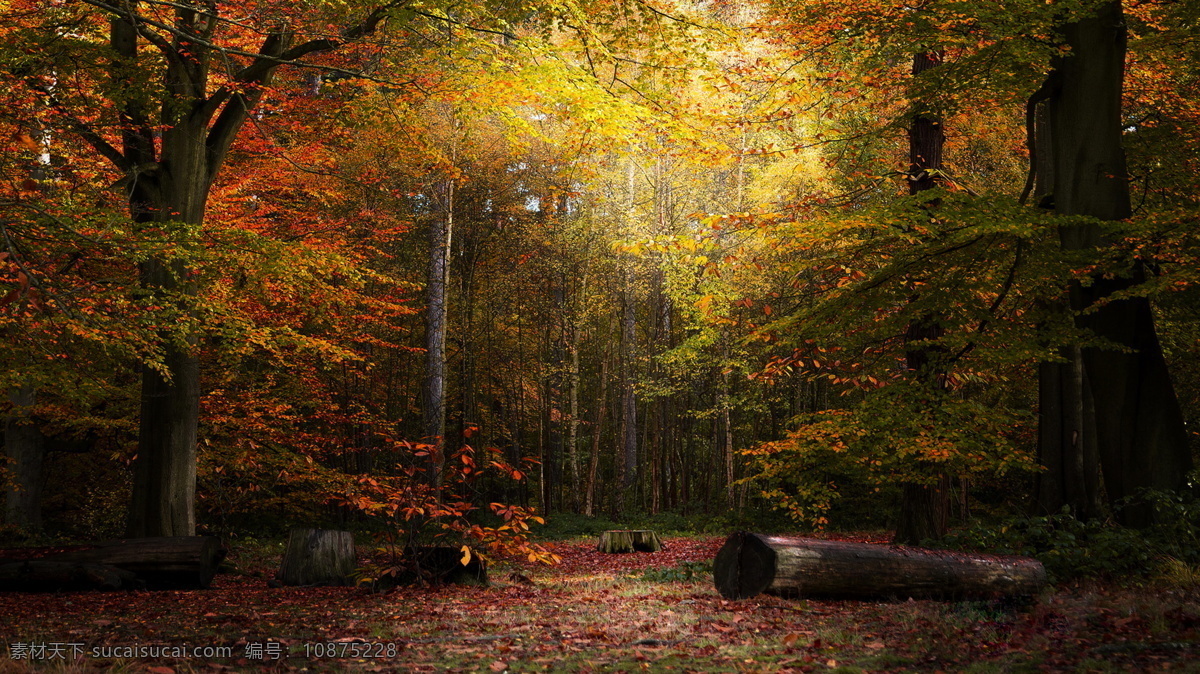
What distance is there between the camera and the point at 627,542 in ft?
48.3

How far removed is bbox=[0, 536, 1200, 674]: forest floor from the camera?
14.9 ft

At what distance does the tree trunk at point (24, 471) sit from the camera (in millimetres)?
14766

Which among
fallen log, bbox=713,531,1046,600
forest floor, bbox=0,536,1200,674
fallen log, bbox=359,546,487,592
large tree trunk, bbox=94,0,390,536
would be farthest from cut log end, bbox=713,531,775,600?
large tree trunk, bbox=94,0,390,536

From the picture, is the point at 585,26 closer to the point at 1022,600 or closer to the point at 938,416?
the point at 938,416

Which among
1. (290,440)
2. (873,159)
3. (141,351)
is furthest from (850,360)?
(290,440)

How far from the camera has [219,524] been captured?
57.9 feet

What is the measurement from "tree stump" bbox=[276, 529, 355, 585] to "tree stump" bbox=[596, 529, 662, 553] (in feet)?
18.9

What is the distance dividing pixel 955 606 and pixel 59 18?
12.2 meters

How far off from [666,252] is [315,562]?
673 centimetres

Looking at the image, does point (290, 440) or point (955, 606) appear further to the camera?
point (290, 440)

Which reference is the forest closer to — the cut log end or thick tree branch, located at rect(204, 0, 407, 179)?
thick tree branch, located at rect(204, 0, 407, 179)

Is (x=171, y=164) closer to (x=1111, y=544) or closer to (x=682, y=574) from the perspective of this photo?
(x=682, y=574)

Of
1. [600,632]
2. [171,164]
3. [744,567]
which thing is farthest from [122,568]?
[744,567]

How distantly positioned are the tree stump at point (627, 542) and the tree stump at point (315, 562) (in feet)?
18.9
